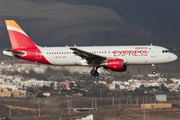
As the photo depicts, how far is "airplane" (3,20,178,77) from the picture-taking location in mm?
57406

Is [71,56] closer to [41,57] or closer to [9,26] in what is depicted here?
[41,57]

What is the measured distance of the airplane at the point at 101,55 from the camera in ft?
188

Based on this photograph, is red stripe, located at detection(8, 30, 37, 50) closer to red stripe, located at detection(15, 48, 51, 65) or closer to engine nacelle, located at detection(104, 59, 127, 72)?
red stripe, located at detection(15, 48, 51, 65)

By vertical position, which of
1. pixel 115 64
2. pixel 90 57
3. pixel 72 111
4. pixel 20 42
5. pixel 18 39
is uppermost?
pixel 18 39

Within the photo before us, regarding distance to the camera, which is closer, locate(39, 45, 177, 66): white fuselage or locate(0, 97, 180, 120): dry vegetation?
locate(39, 45, 177, 66): white fuselage

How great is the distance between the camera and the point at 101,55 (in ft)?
191

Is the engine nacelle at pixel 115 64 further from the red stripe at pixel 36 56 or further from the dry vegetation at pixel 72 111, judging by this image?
the dry vegetation at pixel 72 111

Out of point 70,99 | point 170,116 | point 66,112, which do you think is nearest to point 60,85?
point 70,99

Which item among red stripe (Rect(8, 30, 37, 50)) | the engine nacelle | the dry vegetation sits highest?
red stripe (Rect(8, 30, 37, 50))

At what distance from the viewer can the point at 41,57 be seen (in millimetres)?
60156

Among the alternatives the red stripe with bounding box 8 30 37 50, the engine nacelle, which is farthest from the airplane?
the red stripe with bounding box 8 30 37 50

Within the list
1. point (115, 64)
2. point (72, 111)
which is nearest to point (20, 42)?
point (115, 64)

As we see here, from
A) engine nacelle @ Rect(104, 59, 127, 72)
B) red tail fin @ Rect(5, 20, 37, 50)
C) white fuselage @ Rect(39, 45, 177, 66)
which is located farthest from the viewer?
red tail fin @ Rect(5, 20, 37, 50)

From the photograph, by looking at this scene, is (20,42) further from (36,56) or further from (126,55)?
(126,55)
